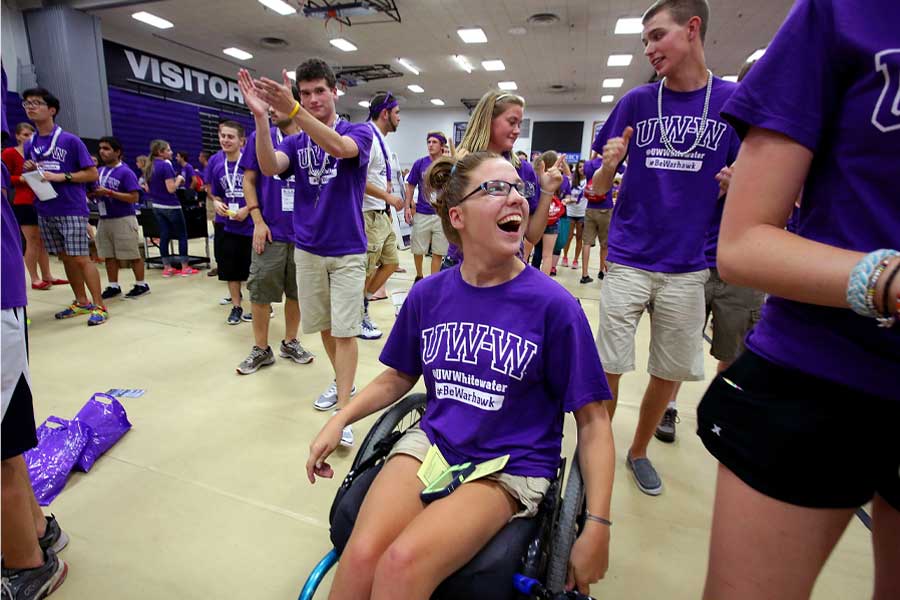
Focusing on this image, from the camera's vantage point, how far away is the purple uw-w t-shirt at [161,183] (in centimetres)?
533

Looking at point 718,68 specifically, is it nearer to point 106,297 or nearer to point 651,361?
point 651,361

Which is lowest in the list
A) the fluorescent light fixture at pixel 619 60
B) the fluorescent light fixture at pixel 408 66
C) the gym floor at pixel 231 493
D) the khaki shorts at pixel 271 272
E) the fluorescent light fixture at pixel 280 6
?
the gym floor at pixel 231 493

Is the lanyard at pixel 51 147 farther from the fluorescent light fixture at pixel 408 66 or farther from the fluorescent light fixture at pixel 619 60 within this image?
the fluorescent light fixture at pixel 619 60

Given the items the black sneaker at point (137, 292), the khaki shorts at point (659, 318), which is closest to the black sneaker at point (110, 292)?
the black sneaker at point (137, 292)

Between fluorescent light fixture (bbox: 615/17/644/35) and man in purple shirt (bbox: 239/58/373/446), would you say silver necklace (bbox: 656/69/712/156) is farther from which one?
fluorescent light fixture (bbox: 615/17/644/35)

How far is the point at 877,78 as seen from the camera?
0.52 metres

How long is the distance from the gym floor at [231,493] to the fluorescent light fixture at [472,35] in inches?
369

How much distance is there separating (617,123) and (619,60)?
39.4 feet

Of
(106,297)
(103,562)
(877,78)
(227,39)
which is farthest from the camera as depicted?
(227,39)

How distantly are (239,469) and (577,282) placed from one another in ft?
16.2

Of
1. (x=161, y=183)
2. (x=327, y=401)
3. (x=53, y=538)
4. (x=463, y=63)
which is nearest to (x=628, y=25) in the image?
(x=463, y=63)

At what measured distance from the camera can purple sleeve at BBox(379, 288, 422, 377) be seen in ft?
4.29

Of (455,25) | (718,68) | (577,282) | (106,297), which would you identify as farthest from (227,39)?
(718,68)

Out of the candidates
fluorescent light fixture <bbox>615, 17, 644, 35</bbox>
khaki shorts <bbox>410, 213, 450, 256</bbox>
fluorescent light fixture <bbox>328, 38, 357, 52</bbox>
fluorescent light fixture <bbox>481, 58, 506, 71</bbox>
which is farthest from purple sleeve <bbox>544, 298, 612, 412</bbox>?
fluorescent light fixture <bbox>481, 58, 506, 71</bbox>
